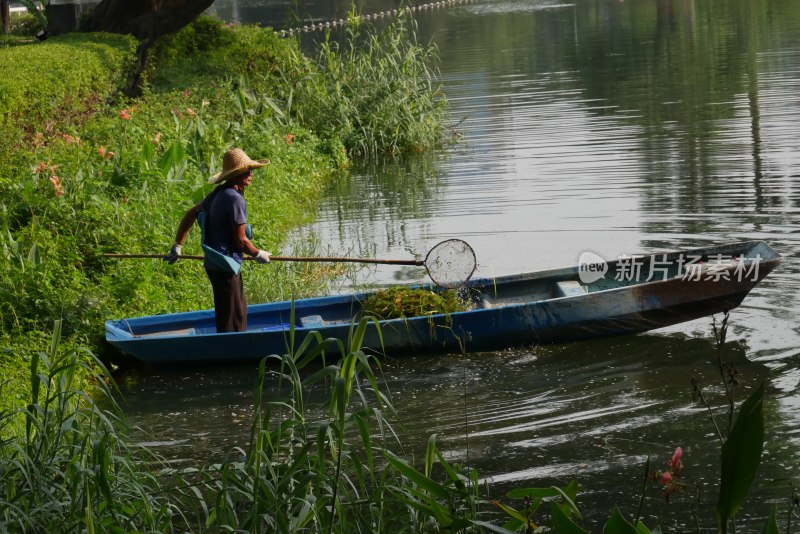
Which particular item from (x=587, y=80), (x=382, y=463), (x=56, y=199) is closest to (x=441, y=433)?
(x=382, y=463)

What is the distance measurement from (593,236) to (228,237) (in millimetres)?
5123

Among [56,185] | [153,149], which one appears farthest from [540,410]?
[153,149]

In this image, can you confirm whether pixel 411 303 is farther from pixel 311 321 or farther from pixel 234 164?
pixel 234 164

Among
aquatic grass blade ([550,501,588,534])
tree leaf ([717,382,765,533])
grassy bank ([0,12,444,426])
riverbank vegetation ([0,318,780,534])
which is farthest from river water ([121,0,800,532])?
tree leaf ([717,382,765,533])

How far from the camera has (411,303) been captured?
948 centimetres

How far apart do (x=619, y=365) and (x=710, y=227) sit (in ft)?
13.6

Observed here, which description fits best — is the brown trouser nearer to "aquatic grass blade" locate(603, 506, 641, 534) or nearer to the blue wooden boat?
the blue wooden boat

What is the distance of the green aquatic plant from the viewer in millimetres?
9422

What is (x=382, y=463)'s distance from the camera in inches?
285

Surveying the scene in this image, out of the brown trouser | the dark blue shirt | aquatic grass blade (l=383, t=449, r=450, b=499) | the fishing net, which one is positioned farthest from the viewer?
the fishing net

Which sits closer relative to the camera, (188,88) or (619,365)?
(619,365)

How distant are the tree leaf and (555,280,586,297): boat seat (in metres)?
6.48

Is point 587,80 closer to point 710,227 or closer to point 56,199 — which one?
point 710,227

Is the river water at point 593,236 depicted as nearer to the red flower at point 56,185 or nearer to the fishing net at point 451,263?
the fishing net at point 451,263
